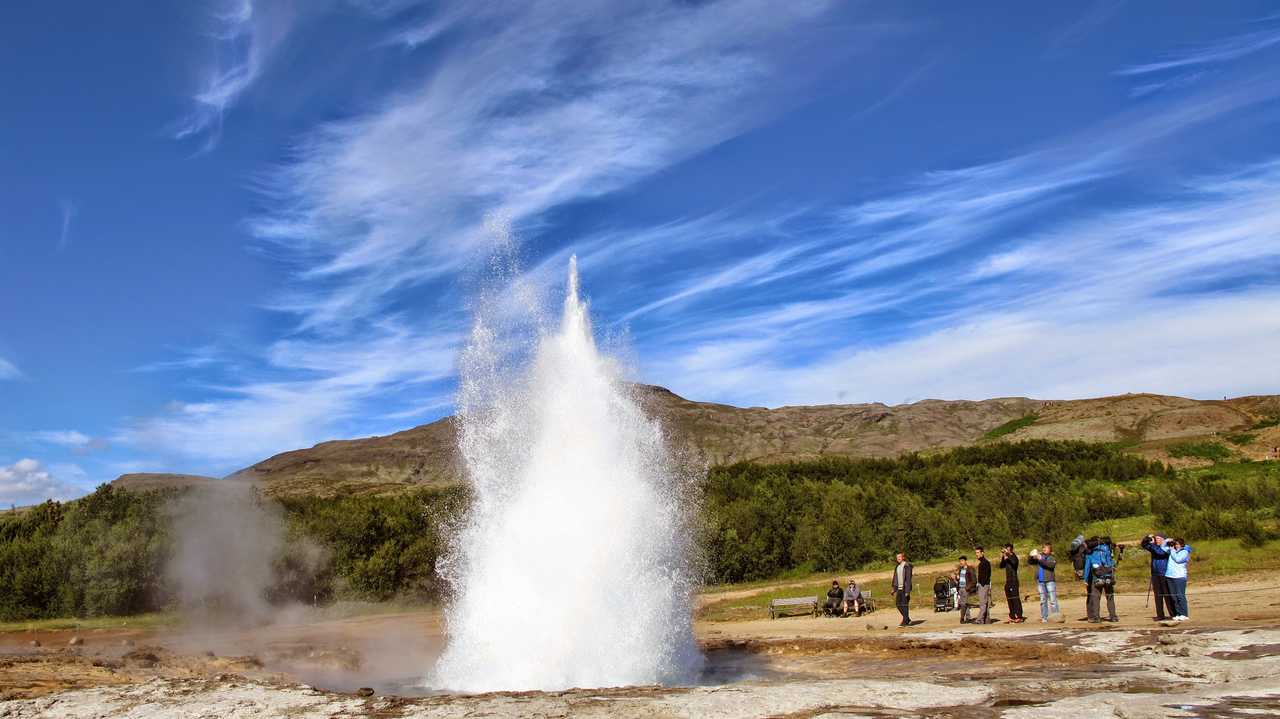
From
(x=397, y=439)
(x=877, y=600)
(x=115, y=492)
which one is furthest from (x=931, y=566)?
(x=397, y=439)

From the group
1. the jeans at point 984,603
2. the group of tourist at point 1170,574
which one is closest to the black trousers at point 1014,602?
the jeans at point 984,603

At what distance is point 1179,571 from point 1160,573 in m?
0.43

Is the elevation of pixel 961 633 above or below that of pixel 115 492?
below

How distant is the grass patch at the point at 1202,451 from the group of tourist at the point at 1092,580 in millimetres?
46659

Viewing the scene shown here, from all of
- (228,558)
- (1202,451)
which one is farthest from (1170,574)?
(1202,451)

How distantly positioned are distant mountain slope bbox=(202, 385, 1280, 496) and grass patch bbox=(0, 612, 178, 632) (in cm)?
5462

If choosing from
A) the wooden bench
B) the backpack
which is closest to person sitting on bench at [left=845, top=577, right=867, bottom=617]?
the wooden bench

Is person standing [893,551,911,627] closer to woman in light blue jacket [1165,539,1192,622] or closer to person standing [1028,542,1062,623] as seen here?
person standing [1028,542,1062,623]

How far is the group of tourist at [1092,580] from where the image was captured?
15258 millimetres

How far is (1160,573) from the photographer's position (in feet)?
51.0

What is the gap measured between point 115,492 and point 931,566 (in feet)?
118

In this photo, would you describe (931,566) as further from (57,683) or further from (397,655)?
(57,683)

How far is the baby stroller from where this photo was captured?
2219 centimetres

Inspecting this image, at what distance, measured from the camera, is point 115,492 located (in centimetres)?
4106
